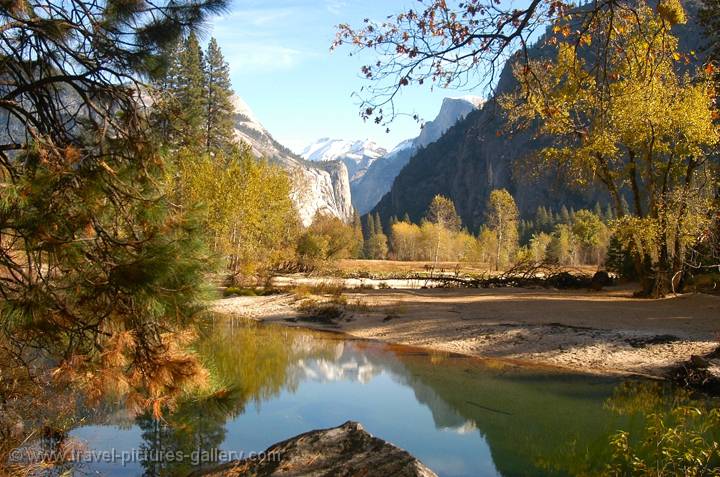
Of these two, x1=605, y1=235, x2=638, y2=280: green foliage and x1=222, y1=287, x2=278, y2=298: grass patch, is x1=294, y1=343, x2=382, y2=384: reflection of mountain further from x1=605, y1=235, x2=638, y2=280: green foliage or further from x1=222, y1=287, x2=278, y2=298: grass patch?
x1=605, y1=235, x2=638, y2=280: green foliage

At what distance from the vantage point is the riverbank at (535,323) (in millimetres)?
11867

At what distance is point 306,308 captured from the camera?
20.6 metres

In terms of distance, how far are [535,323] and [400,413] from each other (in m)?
7.16

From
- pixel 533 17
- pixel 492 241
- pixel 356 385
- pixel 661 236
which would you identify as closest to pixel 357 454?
pixel 533 17

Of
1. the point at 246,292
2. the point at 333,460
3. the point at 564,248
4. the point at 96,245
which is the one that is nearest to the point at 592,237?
the point at 564,248

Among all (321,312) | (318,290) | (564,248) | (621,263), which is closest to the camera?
(321,312)

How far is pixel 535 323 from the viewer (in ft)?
48.8

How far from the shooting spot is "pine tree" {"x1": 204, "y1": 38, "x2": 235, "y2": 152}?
41562mm

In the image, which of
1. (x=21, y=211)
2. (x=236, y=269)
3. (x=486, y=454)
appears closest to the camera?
(x=21, y=211)

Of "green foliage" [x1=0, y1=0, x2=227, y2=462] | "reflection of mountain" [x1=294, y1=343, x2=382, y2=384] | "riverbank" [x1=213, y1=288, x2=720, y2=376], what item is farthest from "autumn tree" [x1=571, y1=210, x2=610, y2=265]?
"green foliage" [x1=0, y1=0, x2=227, y2=462]

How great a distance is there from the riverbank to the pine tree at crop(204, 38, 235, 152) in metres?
22.4

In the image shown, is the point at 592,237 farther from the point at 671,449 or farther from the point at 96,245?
the point at 96,245

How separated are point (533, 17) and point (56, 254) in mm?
3136

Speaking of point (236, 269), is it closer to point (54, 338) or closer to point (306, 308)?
point (306, 308)
